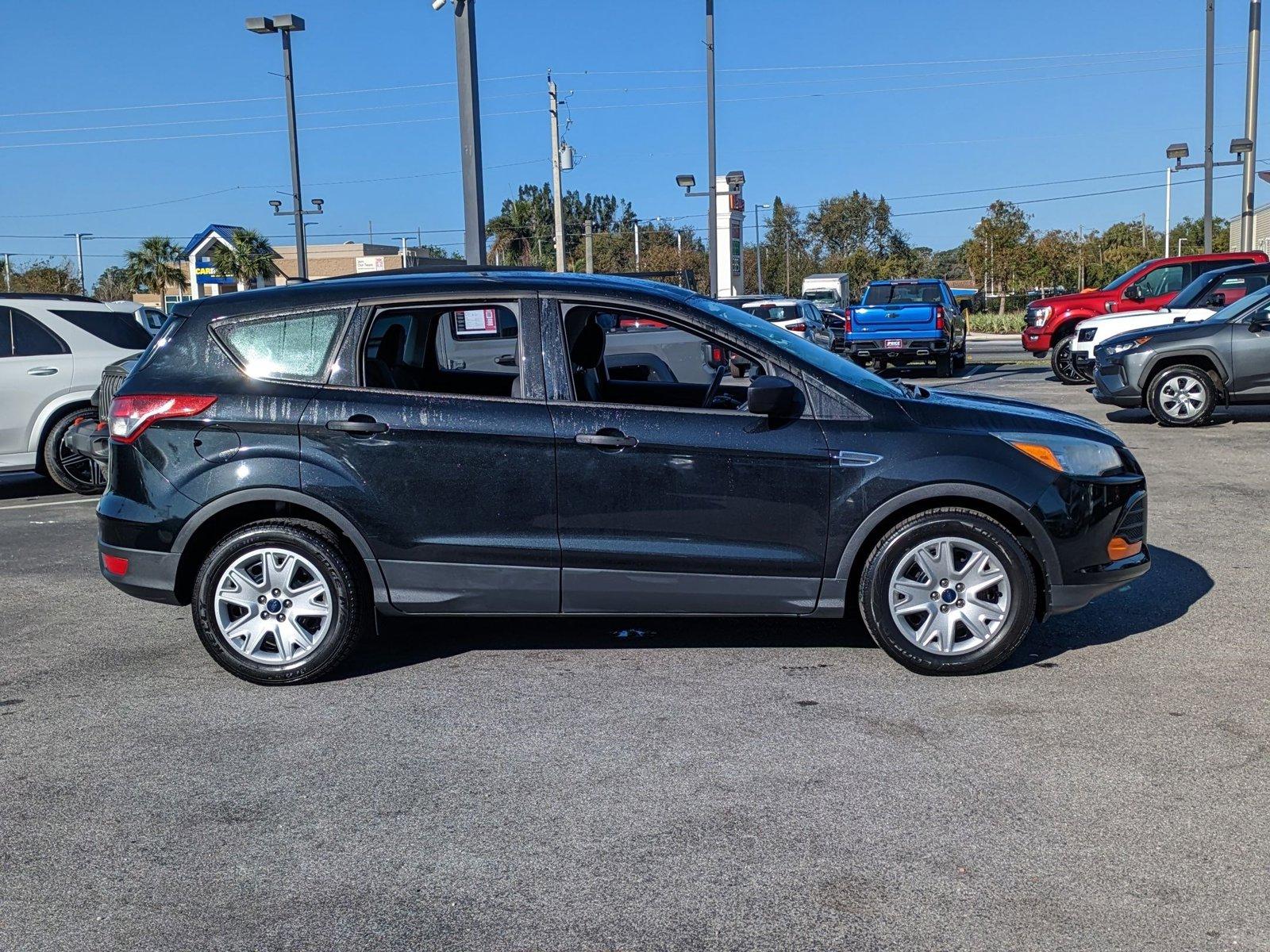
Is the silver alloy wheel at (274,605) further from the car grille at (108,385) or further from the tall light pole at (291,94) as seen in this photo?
the tall light pole at (291,94)

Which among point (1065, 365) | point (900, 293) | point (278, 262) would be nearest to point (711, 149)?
point (900, 293)

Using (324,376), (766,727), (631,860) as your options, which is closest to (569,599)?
(766,727)

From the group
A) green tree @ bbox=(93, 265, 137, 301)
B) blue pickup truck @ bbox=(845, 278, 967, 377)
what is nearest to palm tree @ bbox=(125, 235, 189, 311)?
green tree @ bbox=(93, 265, 137, 301)

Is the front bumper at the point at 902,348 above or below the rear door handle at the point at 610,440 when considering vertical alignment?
above

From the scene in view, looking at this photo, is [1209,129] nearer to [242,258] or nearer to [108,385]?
[108,385]

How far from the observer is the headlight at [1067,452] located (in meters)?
5.50

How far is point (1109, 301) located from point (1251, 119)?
10037 millimetres

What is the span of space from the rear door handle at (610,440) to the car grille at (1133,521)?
7.35ft

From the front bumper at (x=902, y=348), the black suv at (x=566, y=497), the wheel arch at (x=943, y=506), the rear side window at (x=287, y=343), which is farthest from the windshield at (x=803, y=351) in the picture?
the front bumper at (x=902, y=348)

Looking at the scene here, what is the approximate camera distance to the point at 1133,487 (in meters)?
5.70

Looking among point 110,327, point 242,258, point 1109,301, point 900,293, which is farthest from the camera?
point 242,258

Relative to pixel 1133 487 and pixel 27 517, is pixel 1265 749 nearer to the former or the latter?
pixel 1133 487

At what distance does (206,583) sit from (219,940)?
2.39 meters

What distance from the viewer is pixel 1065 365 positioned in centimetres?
2058
